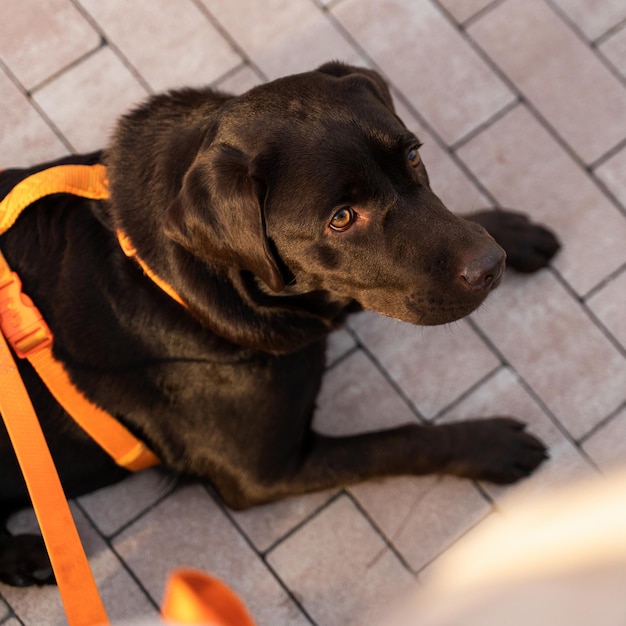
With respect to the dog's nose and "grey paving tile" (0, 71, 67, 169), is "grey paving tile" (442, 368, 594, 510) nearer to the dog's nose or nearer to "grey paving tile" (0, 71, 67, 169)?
the dog's nose

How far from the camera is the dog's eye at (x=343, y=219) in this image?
191 centimetres

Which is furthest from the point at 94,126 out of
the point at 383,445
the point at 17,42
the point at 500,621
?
→ the point at 500,621

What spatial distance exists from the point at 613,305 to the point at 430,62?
49.1 inches

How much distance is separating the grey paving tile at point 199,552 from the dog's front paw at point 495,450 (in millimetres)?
809

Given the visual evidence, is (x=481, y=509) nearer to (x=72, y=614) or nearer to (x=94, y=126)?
(x=72, y=614)

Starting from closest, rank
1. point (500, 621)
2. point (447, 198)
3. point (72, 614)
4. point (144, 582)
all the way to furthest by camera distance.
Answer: point (500, 621), point (72, 614), point (144, 582), point (447, 198)

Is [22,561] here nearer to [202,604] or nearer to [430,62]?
[202,604]

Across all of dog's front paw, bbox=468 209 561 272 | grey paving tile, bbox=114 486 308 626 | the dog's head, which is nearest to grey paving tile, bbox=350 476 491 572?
grey paving tile, bbox=114 486 308 626

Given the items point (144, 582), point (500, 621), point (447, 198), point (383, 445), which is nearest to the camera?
point (500, 621)

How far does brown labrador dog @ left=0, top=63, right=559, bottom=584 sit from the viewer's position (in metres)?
1.90

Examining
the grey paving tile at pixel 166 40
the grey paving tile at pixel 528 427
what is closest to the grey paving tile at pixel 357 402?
the grey paving tile at pixel 528 427

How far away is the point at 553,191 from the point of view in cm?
313

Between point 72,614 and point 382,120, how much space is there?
1467 mm

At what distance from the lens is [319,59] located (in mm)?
3199
